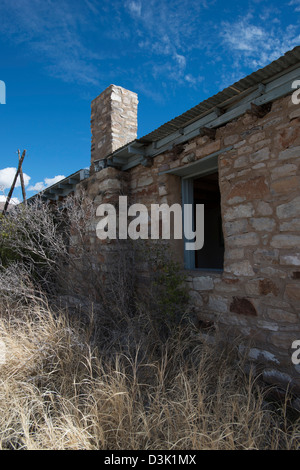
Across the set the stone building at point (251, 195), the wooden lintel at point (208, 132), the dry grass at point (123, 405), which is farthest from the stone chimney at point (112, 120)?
the dry grass at point (123, 405)

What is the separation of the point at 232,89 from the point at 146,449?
346 centimetres

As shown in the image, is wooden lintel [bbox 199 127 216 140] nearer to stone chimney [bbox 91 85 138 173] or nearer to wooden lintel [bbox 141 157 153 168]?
wooden lintel [bbox 141 157 153 168]

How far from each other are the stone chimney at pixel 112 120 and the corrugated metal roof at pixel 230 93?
250 centimetres

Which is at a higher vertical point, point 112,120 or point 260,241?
point 112,120

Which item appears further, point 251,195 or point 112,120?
point 112,120

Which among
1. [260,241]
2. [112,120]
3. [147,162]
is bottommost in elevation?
[260,241]

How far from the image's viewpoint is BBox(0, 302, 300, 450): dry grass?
75.7 inches

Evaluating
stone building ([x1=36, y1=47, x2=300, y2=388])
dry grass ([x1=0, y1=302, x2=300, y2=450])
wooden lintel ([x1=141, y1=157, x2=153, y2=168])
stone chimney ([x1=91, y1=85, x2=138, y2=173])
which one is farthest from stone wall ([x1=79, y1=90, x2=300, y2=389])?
stone chimney ([x1=91, y1=85, x2=138, y2=173])

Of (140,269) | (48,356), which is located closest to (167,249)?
(140,269)

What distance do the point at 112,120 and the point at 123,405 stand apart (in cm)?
600

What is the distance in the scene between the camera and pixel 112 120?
6.61 metres

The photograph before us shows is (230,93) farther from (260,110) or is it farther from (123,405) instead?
(123,405)

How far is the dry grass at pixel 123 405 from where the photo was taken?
6.31 feet

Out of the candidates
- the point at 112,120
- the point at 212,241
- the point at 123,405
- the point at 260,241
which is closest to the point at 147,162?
the point at 260,241
